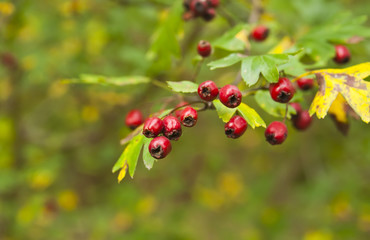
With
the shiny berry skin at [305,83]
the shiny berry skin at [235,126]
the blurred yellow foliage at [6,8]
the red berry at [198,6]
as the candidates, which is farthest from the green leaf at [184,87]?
the blurred yellow foliage at [6,8]

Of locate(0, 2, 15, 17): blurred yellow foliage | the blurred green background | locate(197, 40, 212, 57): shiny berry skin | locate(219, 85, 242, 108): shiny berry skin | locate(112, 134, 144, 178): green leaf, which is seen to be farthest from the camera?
the blurred green background

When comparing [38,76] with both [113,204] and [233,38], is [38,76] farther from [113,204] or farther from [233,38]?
[233,38]

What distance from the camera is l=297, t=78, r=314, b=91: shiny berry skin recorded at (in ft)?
4.31

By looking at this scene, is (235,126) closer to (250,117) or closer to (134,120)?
(250,117)

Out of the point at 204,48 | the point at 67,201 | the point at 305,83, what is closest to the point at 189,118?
the point at 204,48

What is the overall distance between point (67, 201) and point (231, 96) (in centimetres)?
294

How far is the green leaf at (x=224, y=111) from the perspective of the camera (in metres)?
1.03

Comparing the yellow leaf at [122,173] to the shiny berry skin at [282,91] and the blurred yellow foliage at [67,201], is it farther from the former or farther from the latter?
the blurred yellow foliage at [67,201]

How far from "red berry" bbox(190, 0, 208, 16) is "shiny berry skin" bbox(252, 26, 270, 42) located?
287 mm

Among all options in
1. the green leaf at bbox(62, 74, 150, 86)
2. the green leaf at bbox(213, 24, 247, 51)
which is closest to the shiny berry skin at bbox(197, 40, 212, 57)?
the green leaf at bbox(213, 24, 247, 51)

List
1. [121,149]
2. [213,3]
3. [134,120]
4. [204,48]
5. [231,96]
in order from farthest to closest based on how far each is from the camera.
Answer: [121,149]
[213,3]
[134,120]
[204,48]
[231,96]

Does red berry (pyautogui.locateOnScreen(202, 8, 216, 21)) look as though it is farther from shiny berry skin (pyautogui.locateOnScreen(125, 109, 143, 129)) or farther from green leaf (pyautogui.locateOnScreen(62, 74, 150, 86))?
shiny berry skin (pyautogui.locateOnScreen(125, 109, 143, 129))

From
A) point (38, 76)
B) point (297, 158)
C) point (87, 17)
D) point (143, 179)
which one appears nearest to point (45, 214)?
point (38, 76)

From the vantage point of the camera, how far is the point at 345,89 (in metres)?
1.11
